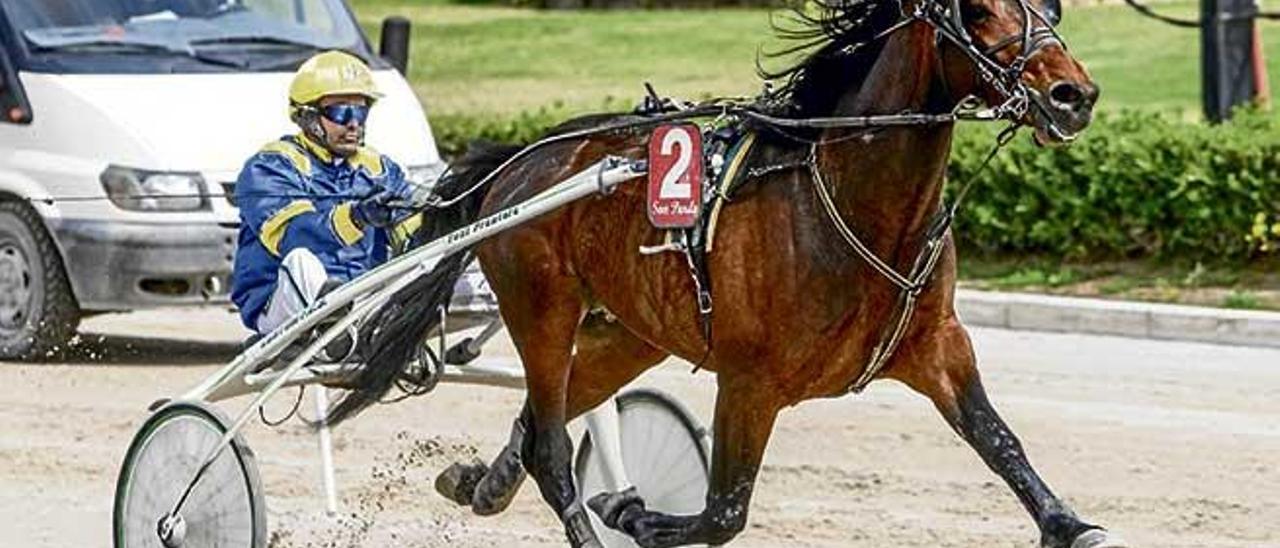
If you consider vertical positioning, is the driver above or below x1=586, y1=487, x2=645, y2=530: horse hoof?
above

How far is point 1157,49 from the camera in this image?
24.4m

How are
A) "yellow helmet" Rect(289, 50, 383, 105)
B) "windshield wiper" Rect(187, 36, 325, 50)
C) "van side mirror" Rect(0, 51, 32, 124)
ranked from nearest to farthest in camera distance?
"yellow helmet" Rect(289, 50, 383, 105), "van side mirror" Rect(0, 51, 32, 124), "windshield wiper" Rect(187, 36, 325, 50)

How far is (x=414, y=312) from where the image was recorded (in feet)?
26.7

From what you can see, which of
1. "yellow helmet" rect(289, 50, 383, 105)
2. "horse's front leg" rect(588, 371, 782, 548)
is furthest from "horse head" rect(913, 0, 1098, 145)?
"yellow helmet" rect(289, 50, 383, 105)

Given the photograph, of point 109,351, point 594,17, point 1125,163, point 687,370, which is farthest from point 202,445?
point 594,17

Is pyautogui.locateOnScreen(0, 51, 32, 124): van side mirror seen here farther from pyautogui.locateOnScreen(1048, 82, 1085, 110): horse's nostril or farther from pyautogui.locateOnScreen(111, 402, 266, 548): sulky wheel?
pyautogui.locateOnScreen(1048, 82, 1085, 110): horse's nostril

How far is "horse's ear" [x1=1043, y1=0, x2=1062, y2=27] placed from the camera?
6.73 metres

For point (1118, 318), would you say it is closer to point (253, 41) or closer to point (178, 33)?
point (253, 41)

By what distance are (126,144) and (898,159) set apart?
6.28m

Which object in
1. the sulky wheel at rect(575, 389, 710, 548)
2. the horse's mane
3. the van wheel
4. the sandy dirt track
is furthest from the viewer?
the van wheel

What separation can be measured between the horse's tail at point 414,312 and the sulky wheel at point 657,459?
21.6 inches

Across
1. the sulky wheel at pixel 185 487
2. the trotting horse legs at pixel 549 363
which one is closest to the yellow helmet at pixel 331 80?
the trotting horse legs at pixel 549 363

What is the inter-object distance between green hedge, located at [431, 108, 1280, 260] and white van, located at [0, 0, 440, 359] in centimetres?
293

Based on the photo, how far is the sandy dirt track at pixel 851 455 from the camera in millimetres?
8938
